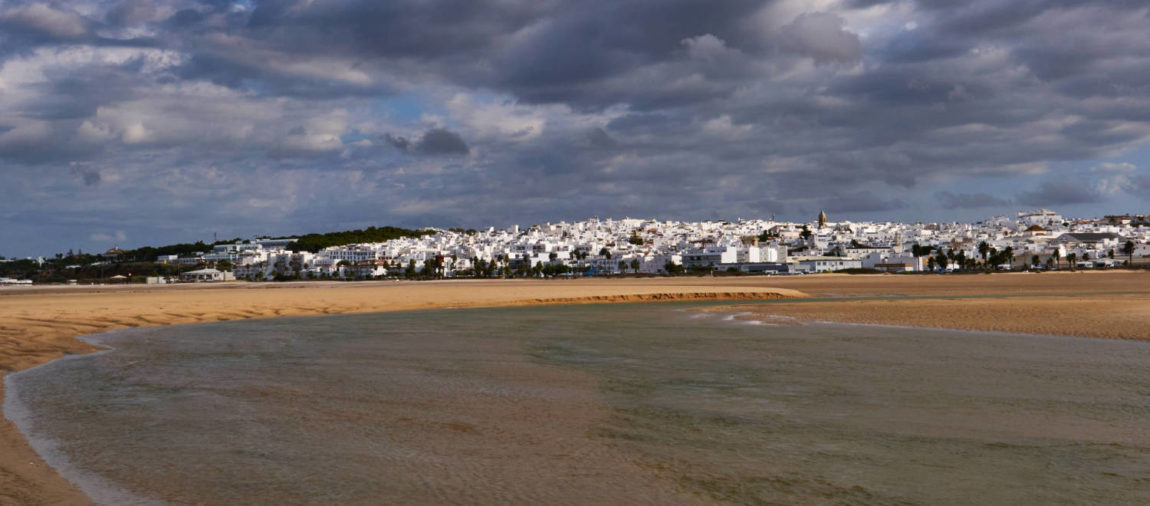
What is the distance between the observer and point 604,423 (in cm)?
1038

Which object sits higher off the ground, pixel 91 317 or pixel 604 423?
pixel 91 317

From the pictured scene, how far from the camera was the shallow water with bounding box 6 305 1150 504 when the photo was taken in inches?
289

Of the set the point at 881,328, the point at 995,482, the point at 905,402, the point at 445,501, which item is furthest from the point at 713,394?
the point at 881,328

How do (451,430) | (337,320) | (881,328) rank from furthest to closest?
(337,320) → (881,328) → (451,430)


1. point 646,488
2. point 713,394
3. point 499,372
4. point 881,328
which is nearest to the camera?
point 646,488

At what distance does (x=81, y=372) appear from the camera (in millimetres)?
15406

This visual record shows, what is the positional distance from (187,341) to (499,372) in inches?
463

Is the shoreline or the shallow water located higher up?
the shoreline

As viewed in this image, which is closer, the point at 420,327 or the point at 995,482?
the point at 995,482

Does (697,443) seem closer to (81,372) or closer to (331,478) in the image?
(331,478)

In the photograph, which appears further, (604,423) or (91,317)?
(91,317)

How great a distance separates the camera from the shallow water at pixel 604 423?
7.33 m

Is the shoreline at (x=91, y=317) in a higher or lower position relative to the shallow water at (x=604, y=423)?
higher

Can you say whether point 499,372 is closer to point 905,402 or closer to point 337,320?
point 905,402
